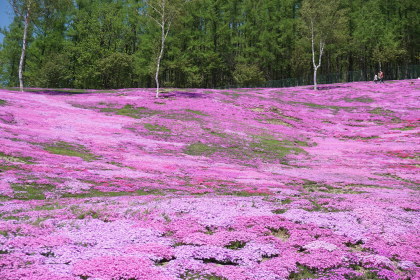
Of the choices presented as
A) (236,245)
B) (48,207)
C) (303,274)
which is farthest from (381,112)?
(48,207)

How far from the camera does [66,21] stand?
86.9 metres

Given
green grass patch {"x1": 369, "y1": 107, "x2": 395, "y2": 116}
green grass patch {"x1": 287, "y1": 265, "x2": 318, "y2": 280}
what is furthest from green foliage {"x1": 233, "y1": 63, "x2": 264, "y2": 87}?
green grass patch {"x1": 287, "y1": 265, "x2": 318, "y2": 280}

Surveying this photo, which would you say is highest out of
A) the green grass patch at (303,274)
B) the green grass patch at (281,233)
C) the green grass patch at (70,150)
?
the green grass patch at (70,150)

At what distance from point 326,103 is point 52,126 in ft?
144

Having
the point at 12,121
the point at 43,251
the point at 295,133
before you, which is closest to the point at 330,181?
the point at 43,251

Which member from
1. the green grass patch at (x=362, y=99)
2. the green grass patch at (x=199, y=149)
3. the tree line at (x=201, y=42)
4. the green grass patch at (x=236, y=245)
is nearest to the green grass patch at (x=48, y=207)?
the green grass patch at (x=236, y=245)

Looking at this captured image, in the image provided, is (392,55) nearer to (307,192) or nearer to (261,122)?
(261,122)

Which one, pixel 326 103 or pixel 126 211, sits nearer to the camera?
pixel 126 211

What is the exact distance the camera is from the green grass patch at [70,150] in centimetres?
1982

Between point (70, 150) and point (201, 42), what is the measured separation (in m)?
76.3

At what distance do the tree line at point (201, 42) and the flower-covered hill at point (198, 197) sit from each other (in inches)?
1700

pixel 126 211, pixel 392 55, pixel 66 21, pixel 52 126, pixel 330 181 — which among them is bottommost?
pixel 330 181

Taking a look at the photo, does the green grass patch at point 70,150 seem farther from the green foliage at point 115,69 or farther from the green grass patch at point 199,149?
the green foliage at point 115,69

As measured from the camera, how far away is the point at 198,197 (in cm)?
1248
